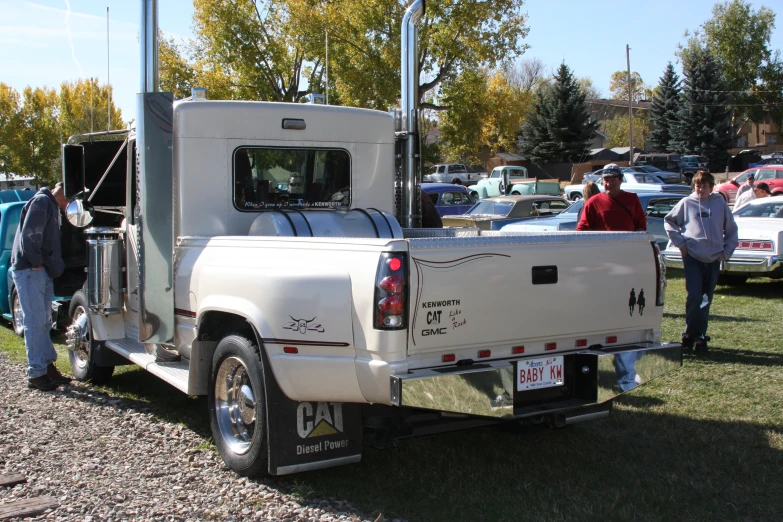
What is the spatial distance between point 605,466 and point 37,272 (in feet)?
16.8

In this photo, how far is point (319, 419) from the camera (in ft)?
14.3

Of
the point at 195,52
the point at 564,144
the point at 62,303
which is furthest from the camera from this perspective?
the point at 564,144

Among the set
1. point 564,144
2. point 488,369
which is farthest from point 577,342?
point 564,144

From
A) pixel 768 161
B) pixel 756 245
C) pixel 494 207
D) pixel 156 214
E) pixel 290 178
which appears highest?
pixel 768 161

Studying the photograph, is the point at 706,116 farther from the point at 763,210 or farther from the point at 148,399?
the point at 148,399

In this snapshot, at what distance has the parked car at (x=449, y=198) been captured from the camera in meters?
21.0

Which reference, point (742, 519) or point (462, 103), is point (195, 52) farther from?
point (742, 519)

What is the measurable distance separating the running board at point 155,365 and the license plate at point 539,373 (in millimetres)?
2180

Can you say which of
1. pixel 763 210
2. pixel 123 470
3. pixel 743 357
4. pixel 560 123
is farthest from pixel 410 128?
pixel 560 123

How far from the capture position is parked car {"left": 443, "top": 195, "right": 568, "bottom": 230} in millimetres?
15883

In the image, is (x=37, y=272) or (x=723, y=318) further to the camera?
(x=723, y=318)

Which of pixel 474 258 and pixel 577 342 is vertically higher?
pixel 474 258

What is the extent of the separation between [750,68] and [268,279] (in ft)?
260

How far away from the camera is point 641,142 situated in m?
75.4
